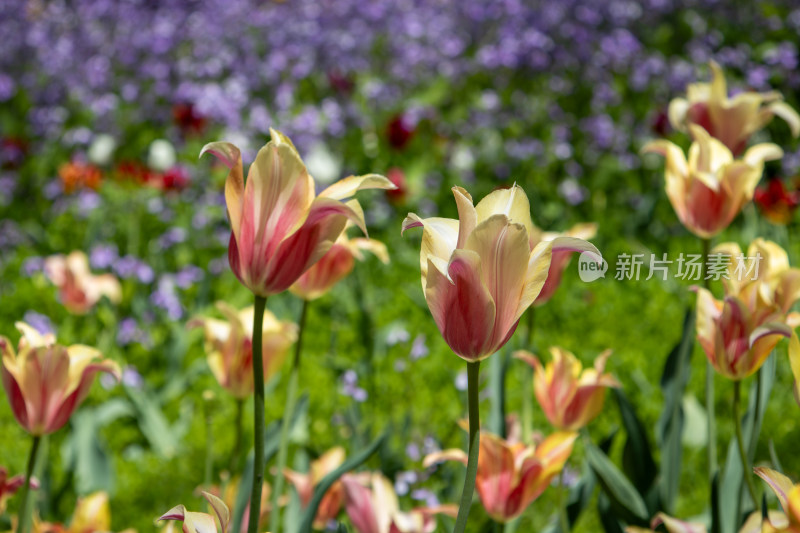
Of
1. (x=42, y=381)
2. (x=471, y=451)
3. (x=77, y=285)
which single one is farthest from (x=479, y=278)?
(x=77, y=285)

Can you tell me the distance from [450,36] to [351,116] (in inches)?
45.3

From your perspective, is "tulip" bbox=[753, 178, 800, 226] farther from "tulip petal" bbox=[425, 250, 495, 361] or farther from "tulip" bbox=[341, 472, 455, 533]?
"tulip petal" bbox=[425, 250, 495, 361]

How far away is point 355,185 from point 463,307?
145 millimetres

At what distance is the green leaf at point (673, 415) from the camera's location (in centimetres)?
122

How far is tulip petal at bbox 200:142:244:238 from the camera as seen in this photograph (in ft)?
2.11

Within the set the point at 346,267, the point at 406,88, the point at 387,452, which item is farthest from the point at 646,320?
the point at 406,88

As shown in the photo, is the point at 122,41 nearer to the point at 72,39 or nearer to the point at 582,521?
the point at 72,39

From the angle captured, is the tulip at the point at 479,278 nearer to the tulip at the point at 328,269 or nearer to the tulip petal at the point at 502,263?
the tulip petal at the point at 502,263

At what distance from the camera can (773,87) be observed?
4.14 m

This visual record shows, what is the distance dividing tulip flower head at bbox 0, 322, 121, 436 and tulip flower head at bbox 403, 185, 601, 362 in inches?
16.1

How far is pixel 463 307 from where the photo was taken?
1.93 ft

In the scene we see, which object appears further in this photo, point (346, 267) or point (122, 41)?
point (122, 41)

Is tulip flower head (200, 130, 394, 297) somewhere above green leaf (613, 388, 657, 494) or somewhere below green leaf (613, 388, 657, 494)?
above

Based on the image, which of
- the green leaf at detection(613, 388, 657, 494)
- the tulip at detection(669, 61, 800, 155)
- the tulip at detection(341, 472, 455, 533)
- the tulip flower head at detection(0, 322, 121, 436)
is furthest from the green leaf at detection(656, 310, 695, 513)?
the tulip flower head at detection(0, 322, 121, 436)
